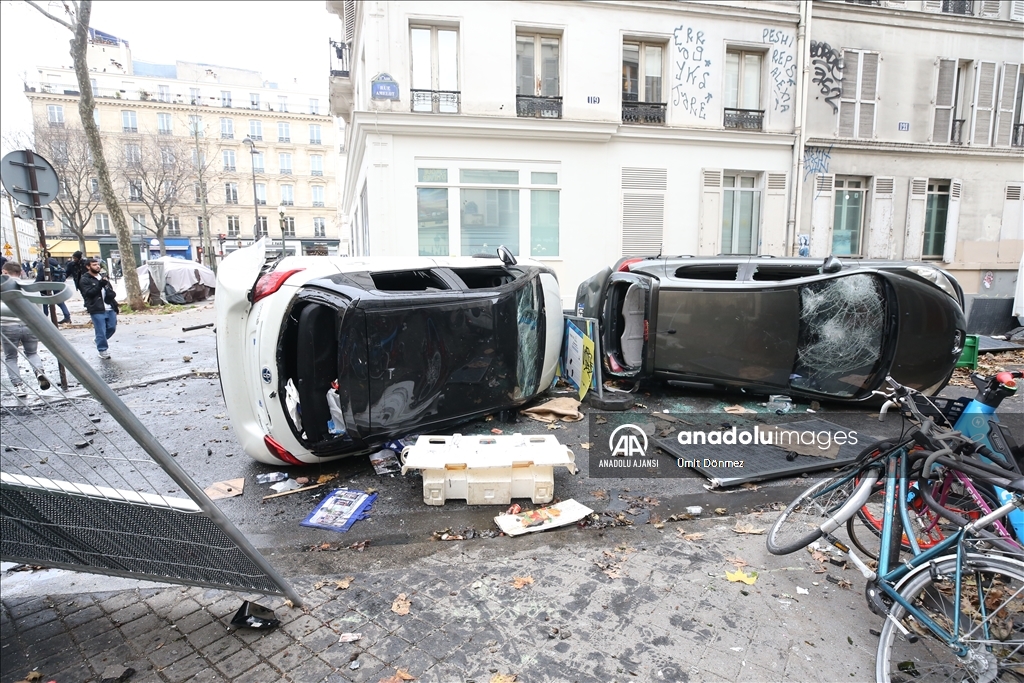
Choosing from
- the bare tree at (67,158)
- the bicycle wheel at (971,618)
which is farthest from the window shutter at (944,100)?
the bare tree at (67,158)

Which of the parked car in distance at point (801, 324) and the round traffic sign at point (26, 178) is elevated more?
the round traffic sign at point (26, 178)

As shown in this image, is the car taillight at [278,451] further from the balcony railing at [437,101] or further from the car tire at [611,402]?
the balcony railing at [437,101]

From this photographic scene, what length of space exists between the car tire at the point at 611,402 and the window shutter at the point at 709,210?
9.32 meters

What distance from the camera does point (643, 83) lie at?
47.0ft

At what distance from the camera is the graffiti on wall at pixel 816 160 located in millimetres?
14898

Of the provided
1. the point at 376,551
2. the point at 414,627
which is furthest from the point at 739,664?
the point at 376,551

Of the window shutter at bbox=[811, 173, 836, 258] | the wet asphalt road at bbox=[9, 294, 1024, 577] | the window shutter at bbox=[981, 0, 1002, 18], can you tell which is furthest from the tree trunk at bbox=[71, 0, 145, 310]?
the window shutter at bbox=[981, 0, 1002, 18]

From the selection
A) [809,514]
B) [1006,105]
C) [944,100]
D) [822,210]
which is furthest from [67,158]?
[1006,105]

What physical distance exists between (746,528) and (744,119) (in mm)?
14234

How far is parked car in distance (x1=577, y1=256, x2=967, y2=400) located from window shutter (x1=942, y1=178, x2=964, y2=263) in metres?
13.1

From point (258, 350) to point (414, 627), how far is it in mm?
2316

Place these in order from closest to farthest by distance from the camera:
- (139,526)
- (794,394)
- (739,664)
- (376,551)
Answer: (739,664) < (139,526) < (376,551) < (794,394)

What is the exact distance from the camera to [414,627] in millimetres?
2582

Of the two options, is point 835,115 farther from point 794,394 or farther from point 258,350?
point 258,350
